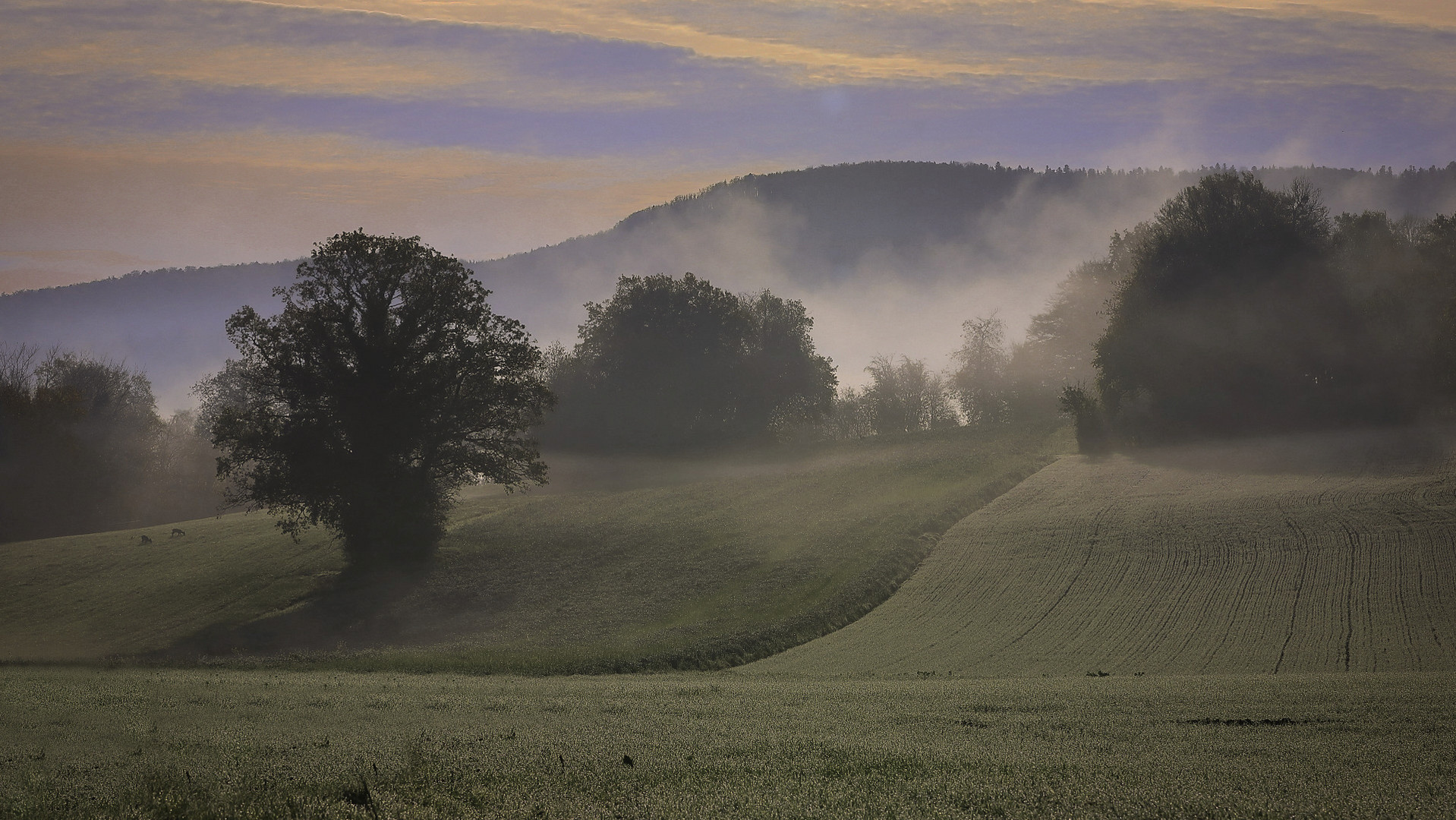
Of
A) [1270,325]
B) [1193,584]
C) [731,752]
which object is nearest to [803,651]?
[1193,584]

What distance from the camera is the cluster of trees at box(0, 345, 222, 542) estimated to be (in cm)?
6731

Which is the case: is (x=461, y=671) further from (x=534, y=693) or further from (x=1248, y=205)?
(x=1248, y=205)

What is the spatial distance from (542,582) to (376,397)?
1161cm

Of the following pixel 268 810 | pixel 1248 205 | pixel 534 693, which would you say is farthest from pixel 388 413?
pixel 1248 205

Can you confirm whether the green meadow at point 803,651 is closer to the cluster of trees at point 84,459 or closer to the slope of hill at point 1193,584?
the slope of hill at point 1193,584

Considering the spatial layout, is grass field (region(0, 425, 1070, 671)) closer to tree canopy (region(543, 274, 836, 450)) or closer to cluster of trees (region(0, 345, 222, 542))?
cluster of trees (region(0, 345, 222, 542))

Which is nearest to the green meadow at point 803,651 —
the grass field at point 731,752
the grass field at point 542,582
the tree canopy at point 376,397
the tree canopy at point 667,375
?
the grass field at point 731,752

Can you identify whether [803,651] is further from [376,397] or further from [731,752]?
[376,397]

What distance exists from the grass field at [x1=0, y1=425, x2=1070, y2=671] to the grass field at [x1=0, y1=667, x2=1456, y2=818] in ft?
36.1

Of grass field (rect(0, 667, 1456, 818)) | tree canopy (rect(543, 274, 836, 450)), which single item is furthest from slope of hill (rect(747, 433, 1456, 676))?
tree canopy (rect(543, 274, 836, 450))

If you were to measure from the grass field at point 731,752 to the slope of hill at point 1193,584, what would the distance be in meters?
7.34

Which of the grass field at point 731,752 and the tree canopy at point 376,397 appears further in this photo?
the tree canopy at point 376,397

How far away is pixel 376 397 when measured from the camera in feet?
133

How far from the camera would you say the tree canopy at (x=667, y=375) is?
77.2 metres
